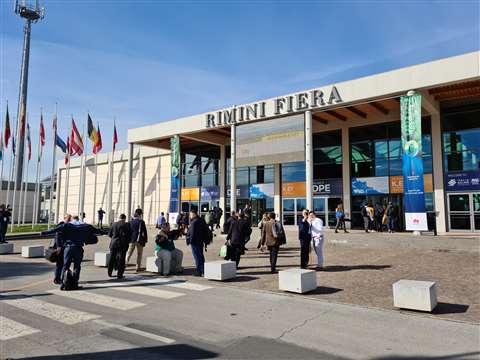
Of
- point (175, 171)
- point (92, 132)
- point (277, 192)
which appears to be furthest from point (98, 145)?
point (277, 192)

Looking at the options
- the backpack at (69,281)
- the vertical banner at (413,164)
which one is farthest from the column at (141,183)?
the backpack at (69,281)

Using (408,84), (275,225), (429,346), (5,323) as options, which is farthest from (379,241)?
(5,323)

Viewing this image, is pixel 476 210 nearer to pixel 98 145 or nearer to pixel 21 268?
pixel 21 268

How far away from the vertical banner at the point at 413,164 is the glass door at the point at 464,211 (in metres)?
3.81

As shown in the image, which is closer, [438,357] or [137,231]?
[438,357]

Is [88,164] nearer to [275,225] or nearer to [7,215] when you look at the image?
[7,215]

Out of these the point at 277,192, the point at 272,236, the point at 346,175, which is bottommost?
the point at 272,236

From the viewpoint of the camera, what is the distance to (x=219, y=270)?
9.58 meters

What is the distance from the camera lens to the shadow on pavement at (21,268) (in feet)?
36.0

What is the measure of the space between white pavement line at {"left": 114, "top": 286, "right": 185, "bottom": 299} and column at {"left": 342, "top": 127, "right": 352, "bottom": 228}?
17.0 m

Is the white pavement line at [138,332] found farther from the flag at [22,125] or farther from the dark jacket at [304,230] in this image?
the flag at [22,125]

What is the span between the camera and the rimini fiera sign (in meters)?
20.4

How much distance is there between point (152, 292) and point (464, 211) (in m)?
17.8

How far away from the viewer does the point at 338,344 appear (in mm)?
4906
